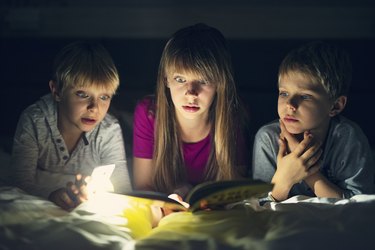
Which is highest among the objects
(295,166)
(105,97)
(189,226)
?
(105,97)

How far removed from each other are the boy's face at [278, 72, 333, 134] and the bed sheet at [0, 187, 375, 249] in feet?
0.88

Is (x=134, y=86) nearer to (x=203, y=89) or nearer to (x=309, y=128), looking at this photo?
(x=203, y=89)

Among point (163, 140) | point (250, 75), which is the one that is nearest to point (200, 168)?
point (163, 140)

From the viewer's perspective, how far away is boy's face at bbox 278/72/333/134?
58.2 inches

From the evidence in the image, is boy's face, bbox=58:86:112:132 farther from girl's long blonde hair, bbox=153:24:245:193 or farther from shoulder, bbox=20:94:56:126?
girl's long blonde hair, bbox=153:24:245:193

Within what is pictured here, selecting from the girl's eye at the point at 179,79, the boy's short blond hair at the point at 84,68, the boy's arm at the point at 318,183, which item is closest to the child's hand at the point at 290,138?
the boy's arm at the point at 318,183

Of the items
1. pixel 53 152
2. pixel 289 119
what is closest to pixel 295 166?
pixel 289 119

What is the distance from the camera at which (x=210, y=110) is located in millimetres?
1599

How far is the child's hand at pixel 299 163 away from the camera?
147 centimetres

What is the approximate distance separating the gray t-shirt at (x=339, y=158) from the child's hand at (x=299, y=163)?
0.15ft

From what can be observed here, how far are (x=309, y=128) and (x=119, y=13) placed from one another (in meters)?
0.92

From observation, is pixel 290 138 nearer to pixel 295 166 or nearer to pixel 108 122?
pixel 295 166

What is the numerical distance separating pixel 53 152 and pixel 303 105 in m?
0.79

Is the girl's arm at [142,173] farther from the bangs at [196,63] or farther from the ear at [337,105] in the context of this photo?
the ear at [337,105]
